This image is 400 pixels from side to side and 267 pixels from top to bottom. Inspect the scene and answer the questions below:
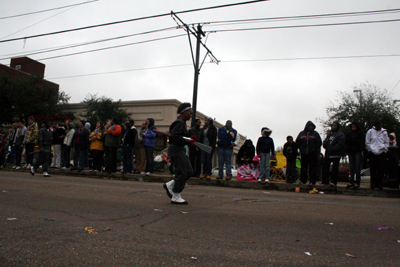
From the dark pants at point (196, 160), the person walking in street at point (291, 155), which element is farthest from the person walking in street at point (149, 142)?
the person walking in street at point (291, 155)

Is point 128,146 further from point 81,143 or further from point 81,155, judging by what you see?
point 81,155

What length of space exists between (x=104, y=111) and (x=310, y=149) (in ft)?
76.6

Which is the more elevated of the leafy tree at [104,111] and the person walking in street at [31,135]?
the leafy tree at [104,111]

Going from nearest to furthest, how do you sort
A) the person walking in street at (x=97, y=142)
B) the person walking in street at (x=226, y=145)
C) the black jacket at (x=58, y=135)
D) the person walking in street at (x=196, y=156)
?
the person walking in street at (x=226, y=145)
the person walking in street at (x=196, y=156)
the person walking in street at (x=97, y=142)
the black jacket at (x=58, y=135)

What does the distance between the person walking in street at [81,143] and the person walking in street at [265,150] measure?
6.34 metres

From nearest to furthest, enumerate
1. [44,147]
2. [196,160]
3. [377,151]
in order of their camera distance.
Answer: [377,151] → [44,147] → [196,160]

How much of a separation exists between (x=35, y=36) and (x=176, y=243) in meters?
15.1

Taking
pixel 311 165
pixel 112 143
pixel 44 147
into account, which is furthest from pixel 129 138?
pixel 311 165

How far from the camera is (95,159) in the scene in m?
12.3

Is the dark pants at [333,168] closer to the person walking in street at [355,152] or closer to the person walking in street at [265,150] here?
the person walking in street at [355,152]

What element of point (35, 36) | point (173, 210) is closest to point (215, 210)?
point (173, 210)

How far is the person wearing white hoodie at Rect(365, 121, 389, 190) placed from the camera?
343 inches

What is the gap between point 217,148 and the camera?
35.7ft

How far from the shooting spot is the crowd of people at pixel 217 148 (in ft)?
29.3
